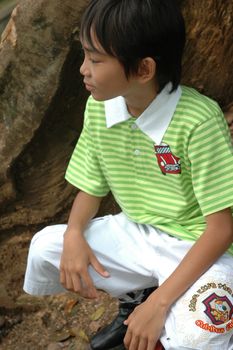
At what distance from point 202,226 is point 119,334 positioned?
625 mm

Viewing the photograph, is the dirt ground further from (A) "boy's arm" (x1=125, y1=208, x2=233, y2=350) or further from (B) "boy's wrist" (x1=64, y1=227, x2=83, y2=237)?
(A) "boy's arm" (x1=125, y1=208, x2=233, y2=350)

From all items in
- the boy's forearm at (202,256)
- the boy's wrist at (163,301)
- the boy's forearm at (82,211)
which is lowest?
the boy's wrist at (163,301)

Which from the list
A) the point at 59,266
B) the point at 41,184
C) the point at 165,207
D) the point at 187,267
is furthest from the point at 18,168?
the point at 187,267

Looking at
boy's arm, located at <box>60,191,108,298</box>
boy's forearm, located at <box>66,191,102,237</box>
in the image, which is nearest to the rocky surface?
boy's forearm, located at <box>66,191,102,237</box>

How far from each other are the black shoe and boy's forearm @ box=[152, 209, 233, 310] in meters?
0.51

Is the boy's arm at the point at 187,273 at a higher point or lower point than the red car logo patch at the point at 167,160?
lower

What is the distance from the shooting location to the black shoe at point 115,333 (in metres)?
2.62

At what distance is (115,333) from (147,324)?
545 mm

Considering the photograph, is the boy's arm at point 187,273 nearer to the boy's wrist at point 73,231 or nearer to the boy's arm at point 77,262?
the boy's arm at point 77,262

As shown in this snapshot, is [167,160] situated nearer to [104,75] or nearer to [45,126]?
[104,75]

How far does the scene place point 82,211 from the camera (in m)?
2.45

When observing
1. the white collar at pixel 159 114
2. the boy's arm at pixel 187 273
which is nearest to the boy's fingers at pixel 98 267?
the boy's arm at pixel 187 273

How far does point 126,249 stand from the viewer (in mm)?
2355

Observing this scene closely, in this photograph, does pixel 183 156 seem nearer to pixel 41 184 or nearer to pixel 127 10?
pixel 127 10
